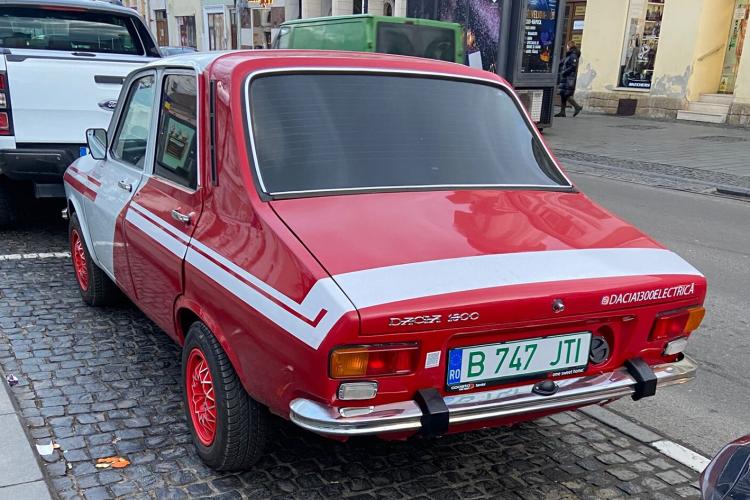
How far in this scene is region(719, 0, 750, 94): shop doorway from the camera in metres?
18.5

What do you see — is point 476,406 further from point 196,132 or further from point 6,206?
point 6,206

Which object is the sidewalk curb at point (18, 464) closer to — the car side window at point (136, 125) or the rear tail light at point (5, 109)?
the car side window at point (136, 125)

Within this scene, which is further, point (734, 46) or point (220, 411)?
point (734, 46)

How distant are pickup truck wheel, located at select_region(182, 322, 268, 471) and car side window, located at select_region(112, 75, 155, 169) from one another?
126 cm

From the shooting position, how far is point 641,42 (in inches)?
806

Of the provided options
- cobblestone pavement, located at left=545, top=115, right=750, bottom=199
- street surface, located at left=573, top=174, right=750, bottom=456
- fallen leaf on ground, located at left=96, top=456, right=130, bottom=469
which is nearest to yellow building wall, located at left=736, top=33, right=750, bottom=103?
cobblestone pavement, located at left=545, top=115, right=750, bottom=199

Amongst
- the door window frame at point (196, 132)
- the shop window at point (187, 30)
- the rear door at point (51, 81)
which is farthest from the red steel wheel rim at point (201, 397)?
the shop window at point (187, 30)

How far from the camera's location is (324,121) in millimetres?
3213

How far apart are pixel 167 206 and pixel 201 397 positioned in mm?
907

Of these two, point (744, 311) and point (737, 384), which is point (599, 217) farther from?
point (744, 311)

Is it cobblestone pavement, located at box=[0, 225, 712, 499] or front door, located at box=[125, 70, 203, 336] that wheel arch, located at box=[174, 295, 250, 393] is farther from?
cobblestone pavement, located at box=[0, 225, 712, 499]

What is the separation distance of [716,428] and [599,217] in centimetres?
144

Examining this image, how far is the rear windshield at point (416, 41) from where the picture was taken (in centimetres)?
1256

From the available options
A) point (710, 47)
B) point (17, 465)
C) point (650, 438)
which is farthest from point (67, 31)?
point (710, 47)
